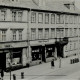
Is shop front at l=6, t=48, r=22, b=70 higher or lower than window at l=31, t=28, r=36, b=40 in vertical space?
lower

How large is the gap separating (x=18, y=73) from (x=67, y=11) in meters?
22.5

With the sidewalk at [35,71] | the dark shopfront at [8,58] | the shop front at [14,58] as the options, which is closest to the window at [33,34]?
the shop front at [14,58]

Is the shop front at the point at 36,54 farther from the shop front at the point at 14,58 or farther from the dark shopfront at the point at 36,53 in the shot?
the shop front at the point at 14,58

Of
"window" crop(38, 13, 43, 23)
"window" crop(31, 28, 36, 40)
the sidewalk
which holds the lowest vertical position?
the sidewalk

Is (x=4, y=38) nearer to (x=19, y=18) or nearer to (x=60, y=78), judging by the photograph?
(x=19, y=18)

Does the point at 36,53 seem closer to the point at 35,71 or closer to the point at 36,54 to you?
the point at 36,54

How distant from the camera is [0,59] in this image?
3941cm

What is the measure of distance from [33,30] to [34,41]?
206cm

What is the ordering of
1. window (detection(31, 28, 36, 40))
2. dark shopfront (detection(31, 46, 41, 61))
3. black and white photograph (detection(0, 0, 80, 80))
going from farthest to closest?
dark shopfront (detection(31, 46, 41, 61)) → window (detection(31, 28, 36, 40)) → black and white photograph (detection(0, 0, 80, 80))

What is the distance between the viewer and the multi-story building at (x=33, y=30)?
39.1 metres

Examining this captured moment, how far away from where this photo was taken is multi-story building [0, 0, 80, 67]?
128ft

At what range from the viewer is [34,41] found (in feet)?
146

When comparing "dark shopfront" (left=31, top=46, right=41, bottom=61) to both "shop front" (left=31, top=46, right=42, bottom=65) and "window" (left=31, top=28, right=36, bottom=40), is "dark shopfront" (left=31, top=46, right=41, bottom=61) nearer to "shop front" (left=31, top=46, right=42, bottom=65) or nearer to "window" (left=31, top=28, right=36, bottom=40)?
"shop front" (left=31, top=46, right=42, bottom=65)

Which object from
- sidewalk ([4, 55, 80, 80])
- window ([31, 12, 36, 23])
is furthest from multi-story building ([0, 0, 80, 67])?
sidewalk ([4, 55, 80, 80])
